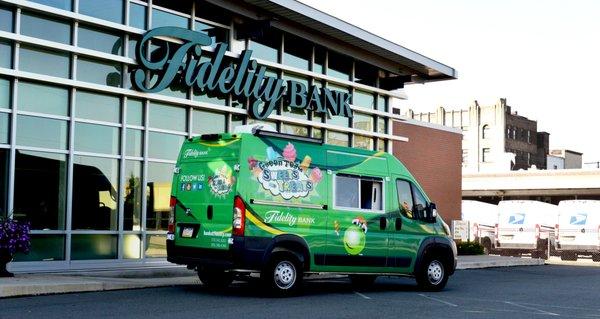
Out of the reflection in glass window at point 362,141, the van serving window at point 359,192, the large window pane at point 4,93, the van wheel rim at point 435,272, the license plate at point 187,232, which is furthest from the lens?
the reflection in glass window at point 362,141

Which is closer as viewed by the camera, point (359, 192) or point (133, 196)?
point (359, 192)

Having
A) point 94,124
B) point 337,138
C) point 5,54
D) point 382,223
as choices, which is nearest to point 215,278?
point 382,223

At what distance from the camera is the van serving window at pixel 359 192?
1473cm

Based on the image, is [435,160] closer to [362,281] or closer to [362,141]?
[362,141]

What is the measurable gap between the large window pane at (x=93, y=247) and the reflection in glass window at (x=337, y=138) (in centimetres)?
782

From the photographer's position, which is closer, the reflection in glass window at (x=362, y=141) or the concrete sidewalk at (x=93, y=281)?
the concrete sidewalk at (x=93, y=281)

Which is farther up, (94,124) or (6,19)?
(6,19)

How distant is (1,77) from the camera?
15750mm

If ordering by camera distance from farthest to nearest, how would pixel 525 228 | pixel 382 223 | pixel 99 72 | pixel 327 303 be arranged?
1. pixel 525 228
2. pixel 99 72
3. pixel 382 223
4. pixel 327 303

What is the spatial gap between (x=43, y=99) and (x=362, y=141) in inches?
428

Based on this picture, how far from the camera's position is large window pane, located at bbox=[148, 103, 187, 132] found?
18703mm

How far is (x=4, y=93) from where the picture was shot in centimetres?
1579

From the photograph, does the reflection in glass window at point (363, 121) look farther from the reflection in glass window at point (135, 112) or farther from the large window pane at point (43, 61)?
the large window pane at point (43, 61)

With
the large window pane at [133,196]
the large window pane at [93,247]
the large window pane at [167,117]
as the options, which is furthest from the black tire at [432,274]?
the large window pane at [167,117]
